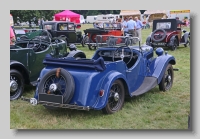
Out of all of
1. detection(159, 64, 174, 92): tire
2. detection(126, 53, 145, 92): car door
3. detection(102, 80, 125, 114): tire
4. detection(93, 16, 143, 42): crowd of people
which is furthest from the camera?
detection(93, 16, 143, 42): crowd of people

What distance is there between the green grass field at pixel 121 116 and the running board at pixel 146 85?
186mm

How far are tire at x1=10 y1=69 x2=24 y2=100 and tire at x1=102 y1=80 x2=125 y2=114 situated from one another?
6.41 feet

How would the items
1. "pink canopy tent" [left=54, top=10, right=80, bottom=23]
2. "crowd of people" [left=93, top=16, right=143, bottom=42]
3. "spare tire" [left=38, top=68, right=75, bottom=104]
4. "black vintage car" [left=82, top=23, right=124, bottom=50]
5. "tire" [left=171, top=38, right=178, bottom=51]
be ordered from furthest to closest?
1. "crowd of people" [left=93, top=16, right=143, bottom=42]
2. "black vintage car" [left=82, top=23, right=124, bottom=50]
3. "tire" [left=171, top=38, right=178, bottom=51]
4. "pink canopy tent" [left=54, top=10, right=80, bottom=23]
5. "spare tire" [left=38, top=68, right=75, bottom=104]

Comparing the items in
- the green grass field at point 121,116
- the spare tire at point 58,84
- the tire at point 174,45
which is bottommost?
the green grass field at point 121,116

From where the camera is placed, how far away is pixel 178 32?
1334 cm

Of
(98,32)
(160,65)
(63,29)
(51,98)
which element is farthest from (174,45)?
(51,98)

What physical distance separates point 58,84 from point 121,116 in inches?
45.1

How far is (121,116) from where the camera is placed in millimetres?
4711

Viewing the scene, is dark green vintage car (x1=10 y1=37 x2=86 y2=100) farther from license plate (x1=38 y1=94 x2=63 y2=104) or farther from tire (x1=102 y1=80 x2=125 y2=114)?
tire (x1=102 y1=80 x2=125 y2=114)

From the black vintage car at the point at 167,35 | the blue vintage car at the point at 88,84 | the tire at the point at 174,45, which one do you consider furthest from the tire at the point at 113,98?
the tire at the point at 174,45

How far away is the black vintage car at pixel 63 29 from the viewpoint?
14203 mm

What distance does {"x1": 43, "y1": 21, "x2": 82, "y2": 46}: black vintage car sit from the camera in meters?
14.2

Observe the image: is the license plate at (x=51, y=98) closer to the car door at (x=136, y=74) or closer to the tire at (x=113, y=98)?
the tire at (x=113, y=98)

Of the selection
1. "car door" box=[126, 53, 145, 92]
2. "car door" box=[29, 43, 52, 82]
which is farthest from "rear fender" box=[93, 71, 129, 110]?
"car door" box=[29, 43, 52, 82]
